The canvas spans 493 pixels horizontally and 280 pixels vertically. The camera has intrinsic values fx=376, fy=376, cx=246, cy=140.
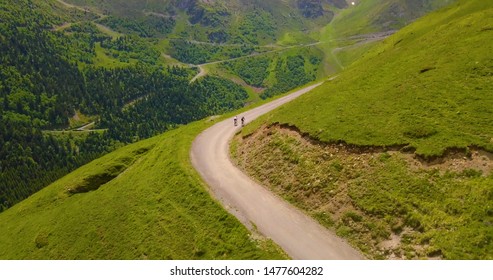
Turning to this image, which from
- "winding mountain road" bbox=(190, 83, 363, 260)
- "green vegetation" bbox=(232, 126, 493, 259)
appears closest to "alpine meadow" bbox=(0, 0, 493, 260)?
"green vegetation" bbox=(232, 126, 493, 259)

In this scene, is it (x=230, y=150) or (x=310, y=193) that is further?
(x=230, y=150)

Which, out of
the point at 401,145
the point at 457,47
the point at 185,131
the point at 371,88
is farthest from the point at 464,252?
the point at 185,131

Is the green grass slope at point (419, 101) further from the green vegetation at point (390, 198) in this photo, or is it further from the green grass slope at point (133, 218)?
the green grass slope at point (133, 218)

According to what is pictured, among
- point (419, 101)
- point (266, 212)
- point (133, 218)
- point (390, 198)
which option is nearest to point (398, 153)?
point (390, 198)

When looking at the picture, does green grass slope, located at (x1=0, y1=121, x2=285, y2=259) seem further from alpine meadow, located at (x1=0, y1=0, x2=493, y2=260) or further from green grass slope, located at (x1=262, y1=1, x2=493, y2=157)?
green grass slope, located at (x1=262, y1=1, x2=493, y2=157)

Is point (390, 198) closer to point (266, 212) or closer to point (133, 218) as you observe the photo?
point (266, 212)

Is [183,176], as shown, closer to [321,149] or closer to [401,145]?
[321,149]
